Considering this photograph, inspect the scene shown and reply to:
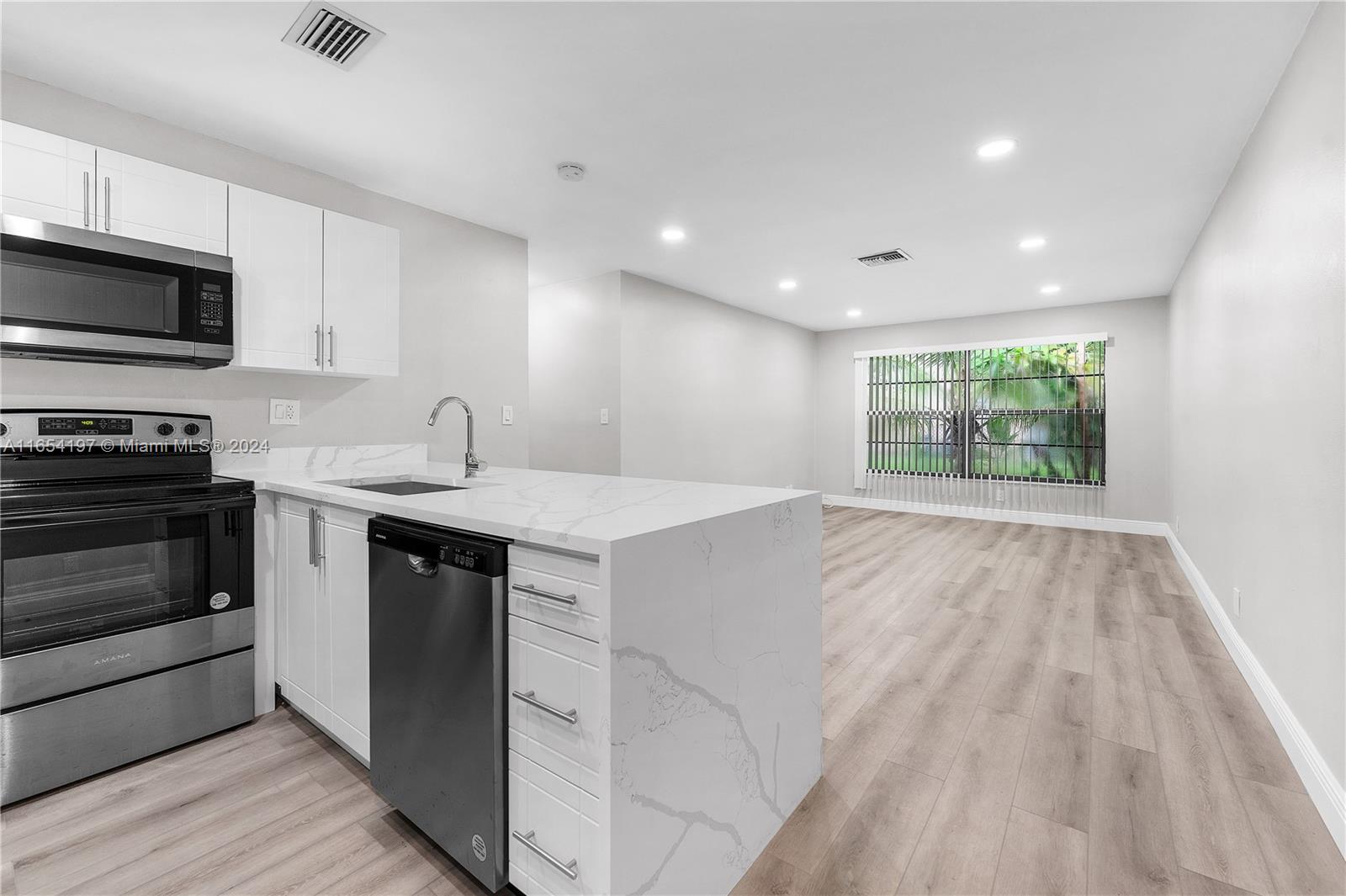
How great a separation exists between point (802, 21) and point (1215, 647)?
3514 mm

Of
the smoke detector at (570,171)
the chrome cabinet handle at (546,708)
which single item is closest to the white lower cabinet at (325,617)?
the chrome cabinet handle at (546,708)

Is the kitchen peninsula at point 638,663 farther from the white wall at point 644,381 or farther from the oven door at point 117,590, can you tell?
the white wall at point 644,381

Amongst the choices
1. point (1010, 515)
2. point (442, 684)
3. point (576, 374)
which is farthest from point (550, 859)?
point (1010, 515)

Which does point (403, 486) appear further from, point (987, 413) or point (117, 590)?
point (987, 413)

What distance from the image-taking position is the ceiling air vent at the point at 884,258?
4488 mm

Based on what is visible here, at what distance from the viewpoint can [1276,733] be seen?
7.02 ft

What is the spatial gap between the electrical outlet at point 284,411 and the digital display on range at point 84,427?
590 millimetres

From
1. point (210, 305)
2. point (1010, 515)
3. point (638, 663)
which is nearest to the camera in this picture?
point (638, 663)

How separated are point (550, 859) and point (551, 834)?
5 centimetres

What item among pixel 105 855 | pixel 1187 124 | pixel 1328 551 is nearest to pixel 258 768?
pixel 105 855

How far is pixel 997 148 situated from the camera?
2.81m

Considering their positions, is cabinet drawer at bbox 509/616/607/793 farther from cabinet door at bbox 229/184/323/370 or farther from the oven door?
cabinet door at bbox 229/184/323/370

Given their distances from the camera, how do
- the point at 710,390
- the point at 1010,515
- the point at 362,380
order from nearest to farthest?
1. the point at 362,380
2. the point at 710,390
3. the point at 1010,515

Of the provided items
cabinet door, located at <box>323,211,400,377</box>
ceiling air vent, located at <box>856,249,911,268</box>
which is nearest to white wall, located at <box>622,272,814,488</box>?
ceiling air vent, located at <box>856,249,911,268</box>
